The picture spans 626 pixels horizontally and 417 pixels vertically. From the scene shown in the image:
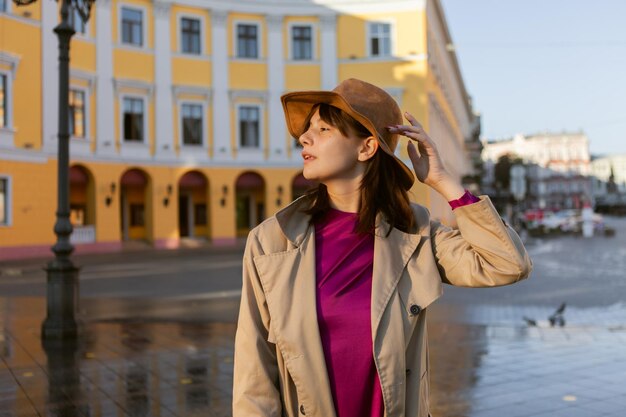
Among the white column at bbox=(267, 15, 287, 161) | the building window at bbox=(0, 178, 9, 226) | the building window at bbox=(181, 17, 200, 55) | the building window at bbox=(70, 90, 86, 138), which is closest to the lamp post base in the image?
the building window at bbox=(0, 178, 9, 226)

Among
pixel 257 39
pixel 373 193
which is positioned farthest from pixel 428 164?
pixel 257 39

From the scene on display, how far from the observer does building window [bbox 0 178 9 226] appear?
23375mm

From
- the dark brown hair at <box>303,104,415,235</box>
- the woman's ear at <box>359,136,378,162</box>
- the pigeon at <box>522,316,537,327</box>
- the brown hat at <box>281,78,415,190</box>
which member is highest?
the brown hat at <box>281,78,415,190</box>

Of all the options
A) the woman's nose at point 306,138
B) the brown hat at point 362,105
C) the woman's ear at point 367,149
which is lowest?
the woman's ear at point 367,149

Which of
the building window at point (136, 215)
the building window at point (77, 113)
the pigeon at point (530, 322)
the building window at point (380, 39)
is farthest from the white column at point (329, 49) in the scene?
the pigeon at point (530, 322)

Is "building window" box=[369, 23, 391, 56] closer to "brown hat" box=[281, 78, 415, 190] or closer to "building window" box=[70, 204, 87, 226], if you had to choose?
"building window" box=[70, 204, 87, 226]

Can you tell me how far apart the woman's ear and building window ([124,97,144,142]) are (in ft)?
93.2

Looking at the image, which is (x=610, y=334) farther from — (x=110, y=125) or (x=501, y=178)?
(x=501, y=178)

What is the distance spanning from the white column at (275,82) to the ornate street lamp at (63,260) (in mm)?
24168

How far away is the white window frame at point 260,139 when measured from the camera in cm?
3212

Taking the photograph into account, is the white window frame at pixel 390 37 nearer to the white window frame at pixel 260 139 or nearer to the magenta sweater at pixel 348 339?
the white window frame at pixel 260 139

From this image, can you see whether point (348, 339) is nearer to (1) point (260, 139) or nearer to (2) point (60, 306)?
(2) point (60, 306)

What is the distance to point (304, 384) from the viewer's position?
195 cm

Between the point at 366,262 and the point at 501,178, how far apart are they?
77961 mm
